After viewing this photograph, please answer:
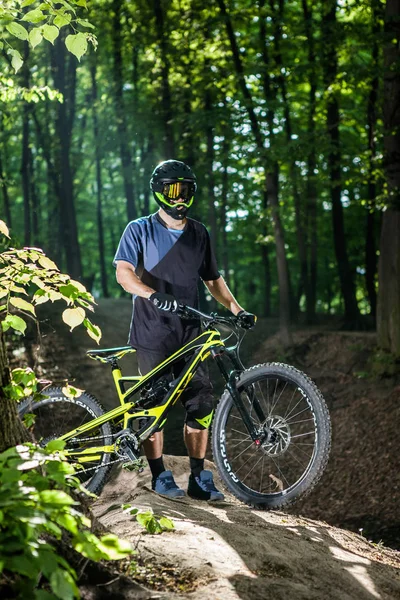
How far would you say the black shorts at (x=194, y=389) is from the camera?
17.7ft

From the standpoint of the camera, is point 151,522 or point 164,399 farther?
point 164,399

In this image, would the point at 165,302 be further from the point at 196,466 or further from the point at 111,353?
Result: the point at 196,466

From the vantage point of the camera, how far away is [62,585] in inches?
88.0

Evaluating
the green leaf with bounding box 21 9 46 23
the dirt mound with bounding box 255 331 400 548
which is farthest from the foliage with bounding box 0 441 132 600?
the dirt mound with bounding box 255 331 400 548

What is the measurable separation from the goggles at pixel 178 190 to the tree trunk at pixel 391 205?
23.7 ft

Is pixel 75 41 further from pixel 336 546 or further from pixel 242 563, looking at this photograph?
pixel 336 546

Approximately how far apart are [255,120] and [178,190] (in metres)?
10.5

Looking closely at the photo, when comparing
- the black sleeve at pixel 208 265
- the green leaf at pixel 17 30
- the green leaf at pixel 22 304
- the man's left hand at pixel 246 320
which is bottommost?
the man's left hand at pixel 246 320

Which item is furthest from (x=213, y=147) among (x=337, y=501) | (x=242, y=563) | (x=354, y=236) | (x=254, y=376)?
(x=242, y=563)

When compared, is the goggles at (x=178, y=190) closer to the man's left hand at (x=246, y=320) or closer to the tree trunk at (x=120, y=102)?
the man's left hand at (x=246, y=320)

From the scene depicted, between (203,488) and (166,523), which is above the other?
(166,523)

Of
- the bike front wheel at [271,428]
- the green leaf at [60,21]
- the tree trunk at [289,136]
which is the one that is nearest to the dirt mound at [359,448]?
the bike front wheel at [271,428]

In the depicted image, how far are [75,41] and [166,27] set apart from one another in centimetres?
1558

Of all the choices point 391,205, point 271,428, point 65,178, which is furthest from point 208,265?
point 65,178
